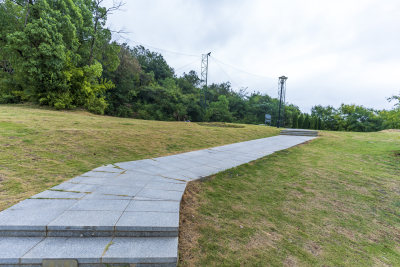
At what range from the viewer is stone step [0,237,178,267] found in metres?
1.31

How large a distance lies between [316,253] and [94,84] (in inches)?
670

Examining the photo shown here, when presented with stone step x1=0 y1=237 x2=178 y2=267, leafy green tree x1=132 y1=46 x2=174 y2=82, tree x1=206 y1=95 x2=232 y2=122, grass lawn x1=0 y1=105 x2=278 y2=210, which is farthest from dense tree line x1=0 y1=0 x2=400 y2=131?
stone step x1=0 y1=237 x2=178 y2=267

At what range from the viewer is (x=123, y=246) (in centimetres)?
148

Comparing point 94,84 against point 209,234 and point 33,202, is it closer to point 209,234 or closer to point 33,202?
point 33,202

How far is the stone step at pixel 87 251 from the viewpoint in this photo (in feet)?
4.30

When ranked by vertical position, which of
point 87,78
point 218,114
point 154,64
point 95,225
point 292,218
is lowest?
point 292,218

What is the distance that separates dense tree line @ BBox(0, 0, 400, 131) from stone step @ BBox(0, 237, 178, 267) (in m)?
10.6

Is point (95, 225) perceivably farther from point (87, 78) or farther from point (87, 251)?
point (87, 78)

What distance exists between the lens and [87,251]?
4.56 feet

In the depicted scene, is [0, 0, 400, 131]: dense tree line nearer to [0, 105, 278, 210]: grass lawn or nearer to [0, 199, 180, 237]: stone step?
[0, 105, 278, 210]: grass lawn

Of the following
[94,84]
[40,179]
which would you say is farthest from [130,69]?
[40,179]

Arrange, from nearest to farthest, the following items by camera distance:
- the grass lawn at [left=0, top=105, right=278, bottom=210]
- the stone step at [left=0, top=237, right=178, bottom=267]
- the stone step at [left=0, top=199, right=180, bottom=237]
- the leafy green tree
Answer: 1. the stone step at [left=0, top=237, right=178, bottom=267]
2. the stone step at [left=0, top=199, right=180, bottom=237]
3. the grass lawn at [left=0, top=105, right=278, bottom=210]
4. the leafy green tree

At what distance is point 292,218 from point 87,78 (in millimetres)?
15646

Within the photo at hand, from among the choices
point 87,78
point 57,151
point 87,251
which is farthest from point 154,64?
point 87,251
